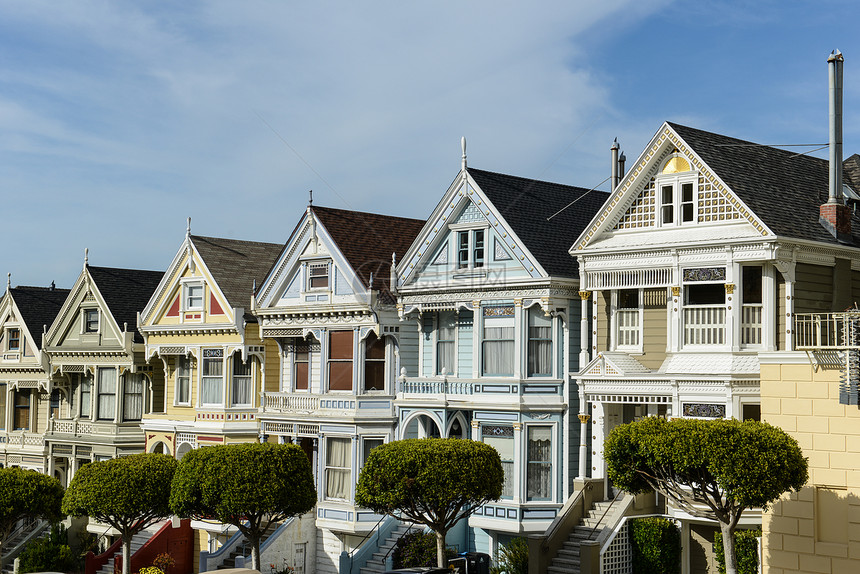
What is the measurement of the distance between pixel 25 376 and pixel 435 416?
26.2 meters

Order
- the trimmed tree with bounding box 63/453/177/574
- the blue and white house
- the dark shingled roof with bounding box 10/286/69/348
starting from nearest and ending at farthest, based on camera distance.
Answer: the blue and white house
the trimmed tree with bounding box 63/453/177/574
the dark shingled roof with bounding box 10/286/69/348

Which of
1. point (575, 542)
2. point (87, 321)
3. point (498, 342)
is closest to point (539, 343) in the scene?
point (498, 342)

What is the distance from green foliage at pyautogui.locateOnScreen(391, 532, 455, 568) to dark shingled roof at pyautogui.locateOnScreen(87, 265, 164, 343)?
59.8ft

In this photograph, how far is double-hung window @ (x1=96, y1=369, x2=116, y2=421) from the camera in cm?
4866

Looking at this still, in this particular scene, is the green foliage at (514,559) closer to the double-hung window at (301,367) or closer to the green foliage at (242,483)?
the green foliage at (242,483)

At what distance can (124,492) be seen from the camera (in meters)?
37.1

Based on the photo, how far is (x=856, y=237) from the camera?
30.6m

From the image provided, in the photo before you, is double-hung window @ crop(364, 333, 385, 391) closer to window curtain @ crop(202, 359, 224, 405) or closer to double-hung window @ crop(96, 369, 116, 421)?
window curtain @ crop(202, 359, 224, 405)

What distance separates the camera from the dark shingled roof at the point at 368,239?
127 feet

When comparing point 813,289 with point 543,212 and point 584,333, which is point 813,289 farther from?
point 543,212

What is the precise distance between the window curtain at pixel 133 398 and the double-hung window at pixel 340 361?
41.6 ft

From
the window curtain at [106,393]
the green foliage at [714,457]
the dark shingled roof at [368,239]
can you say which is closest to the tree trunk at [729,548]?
the green foliage at [714,457]

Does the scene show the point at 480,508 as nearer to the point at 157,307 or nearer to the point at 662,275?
the point at 662,275

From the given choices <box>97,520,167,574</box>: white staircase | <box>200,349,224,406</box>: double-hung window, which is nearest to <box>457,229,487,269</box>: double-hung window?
<box>200,349,224,406</box>: double-hung window
